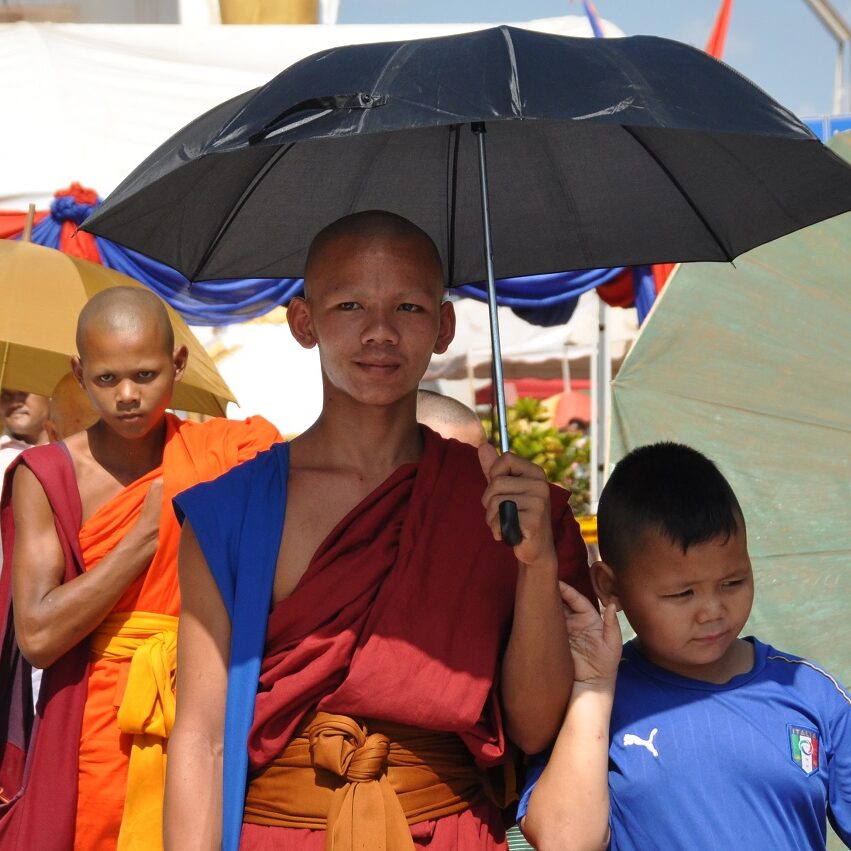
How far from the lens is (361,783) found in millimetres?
1906

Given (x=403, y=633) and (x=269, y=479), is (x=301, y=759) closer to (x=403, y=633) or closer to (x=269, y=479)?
(x=403, y=633)

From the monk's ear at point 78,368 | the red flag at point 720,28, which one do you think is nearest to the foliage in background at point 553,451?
the red flag at point 720,28

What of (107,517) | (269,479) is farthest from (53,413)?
(269,479)

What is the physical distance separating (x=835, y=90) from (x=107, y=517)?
39.2ft

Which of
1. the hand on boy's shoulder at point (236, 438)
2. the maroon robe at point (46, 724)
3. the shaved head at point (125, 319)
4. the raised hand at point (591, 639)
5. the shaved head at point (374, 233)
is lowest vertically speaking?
the maroon robe at point (46, 724)

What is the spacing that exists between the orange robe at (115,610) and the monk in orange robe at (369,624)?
0.85 m

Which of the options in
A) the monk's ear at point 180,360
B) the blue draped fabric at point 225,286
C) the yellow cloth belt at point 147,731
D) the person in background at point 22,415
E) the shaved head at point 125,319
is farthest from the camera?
the blue draped fabric at point 225,286

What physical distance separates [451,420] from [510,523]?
1483mm

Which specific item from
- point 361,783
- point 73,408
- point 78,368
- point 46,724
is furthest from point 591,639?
point 73,408

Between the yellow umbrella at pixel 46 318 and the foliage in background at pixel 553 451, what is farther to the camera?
the foliage in background at pixel 553 451

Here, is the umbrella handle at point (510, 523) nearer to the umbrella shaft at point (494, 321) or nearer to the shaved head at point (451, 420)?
the umbrella shaft at point (494, 321)

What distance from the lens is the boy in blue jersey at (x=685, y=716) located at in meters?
1.92

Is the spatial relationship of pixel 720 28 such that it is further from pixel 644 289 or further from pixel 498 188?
pixel 498 188

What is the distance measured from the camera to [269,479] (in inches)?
82.4
